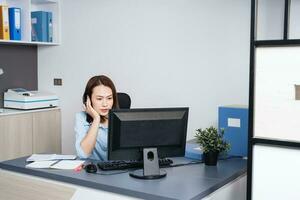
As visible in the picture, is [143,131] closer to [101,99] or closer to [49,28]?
[101,99]

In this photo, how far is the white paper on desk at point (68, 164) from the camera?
2305mm

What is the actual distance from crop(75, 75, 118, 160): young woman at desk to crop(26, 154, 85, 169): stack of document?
0.55ft

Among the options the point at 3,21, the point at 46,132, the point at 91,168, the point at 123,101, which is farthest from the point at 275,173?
the point at 3,21

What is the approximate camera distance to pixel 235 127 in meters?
2.65

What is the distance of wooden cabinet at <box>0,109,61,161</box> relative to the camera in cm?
386

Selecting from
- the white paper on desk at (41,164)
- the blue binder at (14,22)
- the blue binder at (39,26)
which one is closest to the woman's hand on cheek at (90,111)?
the white paper on desk at (41,164)

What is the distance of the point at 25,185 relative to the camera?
7.64 feet

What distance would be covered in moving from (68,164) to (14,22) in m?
2.22

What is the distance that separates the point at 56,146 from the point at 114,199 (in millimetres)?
2611

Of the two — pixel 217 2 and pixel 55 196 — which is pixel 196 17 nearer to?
pixel 217 2

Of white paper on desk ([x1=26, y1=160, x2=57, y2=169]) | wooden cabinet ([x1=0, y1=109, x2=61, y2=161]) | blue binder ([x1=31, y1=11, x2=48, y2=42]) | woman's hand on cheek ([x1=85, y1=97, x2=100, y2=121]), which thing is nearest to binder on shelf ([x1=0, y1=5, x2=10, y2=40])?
blue binder ([x1=31, y1=11, x2=48, y2=42])

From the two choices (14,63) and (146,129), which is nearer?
(146,129)

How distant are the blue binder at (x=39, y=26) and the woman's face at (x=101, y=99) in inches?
71.4

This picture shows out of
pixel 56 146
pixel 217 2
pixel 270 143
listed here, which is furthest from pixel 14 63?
pixel 270 143
